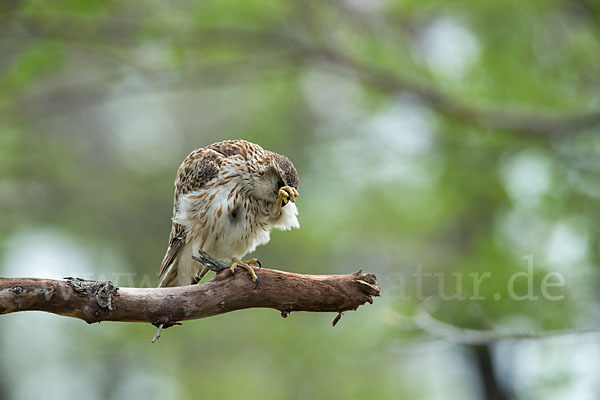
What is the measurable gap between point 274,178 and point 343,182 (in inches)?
229

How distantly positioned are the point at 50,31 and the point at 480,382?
8.51m

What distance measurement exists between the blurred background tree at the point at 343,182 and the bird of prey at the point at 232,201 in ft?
5.78

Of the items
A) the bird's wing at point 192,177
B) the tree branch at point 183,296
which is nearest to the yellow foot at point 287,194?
the bird's wing at point 192,177

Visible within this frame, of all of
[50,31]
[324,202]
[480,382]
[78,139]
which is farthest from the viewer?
[78,139]

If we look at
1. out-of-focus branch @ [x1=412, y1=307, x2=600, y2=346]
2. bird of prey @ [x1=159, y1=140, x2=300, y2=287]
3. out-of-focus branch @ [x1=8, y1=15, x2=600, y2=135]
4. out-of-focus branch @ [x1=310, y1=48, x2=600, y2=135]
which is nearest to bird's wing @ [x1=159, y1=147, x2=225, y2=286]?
bird of prey @ [x1=159, y1=140, x2=300, y2=287]

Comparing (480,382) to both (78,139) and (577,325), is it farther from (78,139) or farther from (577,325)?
(78,139)

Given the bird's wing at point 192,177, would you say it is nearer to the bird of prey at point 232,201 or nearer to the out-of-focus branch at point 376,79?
the bird of prey at point 232,201

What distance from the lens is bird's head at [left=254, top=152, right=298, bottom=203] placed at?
436cm

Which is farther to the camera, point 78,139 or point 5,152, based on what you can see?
point 78,139

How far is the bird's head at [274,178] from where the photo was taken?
4363 mm

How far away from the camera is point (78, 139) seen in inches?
566

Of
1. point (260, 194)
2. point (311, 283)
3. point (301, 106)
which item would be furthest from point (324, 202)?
point (311, 283)

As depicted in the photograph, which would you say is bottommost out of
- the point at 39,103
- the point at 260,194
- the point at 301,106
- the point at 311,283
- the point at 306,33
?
the point at 311,283

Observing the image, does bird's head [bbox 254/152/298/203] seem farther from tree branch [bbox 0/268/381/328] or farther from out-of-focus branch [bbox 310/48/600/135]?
out-of-focus branch [bbox 310/48/600/135]
